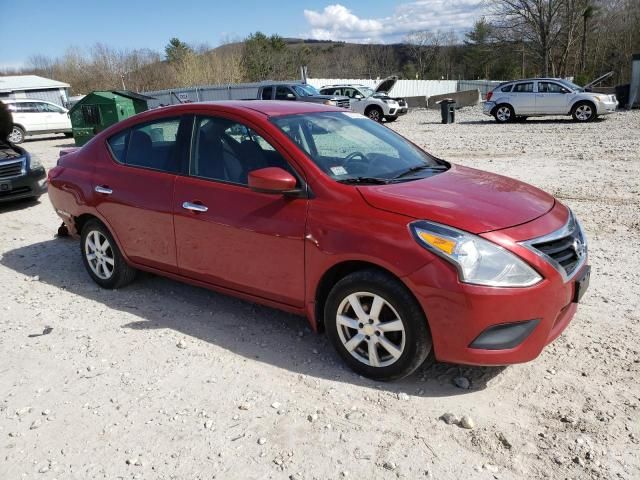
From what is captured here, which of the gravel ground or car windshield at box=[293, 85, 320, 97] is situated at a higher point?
car windshield at box=[293, 85, 320, 97]

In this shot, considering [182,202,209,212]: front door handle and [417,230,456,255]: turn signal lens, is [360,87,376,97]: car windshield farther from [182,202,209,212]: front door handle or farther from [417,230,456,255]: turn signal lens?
[417,230,456,255]: turn signal lens

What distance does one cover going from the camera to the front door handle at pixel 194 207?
3.93 m

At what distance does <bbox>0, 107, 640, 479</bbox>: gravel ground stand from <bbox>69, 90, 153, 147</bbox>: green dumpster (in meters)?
12.7

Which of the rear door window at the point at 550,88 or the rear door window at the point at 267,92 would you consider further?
the rear door window at the point at 267,92

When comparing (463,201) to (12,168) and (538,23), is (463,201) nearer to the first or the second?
(12,168)

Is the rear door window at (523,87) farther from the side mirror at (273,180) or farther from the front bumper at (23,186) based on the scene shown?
the side mirror at (273,180)

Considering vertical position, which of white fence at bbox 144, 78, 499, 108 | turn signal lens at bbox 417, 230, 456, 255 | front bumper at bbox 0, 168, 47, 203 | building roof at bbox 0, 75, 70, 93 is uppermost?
building roof at bbox 0, 75, 70, 93

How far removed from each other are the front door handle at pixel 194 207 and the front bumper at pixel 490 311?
173 cm

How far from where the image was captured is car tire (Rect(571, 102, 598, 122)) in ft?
62.3

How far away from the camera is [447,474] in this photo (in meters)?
2.52

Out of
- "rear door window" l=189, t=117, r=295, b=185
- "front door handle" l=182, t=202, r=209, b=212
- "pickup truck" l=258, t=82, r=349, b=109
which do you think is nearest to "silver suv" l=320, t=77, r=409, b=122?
"pickup truck" l=258, t=82, r=349, b=109

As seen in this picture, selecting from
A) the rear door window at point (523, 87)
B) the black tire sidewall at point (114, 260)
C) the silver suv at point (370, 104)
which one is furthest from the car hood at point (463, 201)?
the silver suv at point (370, 104)

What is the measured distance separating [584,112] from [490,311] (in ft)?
63.1

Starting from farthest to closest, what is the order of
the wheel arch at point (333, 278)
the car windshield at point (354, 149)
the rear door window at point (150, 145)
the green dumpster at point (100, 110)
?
the green dumpster at point (100, 110) → the rear door window at point (150, 145) → the car windshield at point (354, 149) → the wheel arch at point (333, 278)
